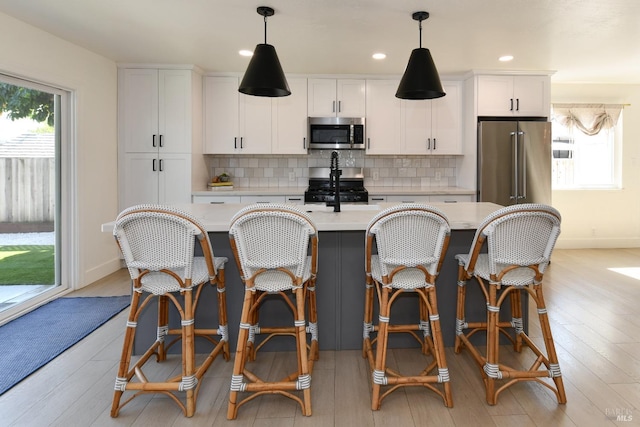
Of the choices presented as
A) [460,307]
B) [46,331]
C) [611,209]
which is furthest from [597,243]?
[46,331]

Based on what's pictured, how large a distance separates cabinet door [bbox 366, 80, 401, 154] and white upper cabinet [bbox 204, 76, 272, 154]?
1238 mm

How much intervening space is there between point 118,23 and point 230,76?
68.4 inches

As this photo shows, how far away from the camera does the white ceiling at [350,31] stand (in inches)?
122

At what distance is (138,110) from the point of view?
482 cm

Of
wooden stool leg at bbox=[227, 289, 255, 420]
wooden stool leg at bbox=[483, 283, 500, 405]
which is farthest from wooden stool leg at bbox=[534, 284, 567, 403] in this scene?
wooden stool leg at bbox=[227, 289, 255, 420]

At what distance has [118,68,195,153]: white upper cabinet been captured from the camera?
4.80 meters

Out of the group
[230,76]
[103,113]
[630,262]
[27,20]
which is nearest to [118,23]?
[27,20]

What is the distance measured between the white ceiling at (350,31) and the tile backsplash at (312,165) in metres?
1.16

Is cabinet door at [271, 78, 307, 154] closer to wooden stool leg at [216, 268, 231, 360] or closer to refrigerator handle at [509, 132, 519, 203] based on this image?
refrigerator handle at [509, 132, 519, 203]

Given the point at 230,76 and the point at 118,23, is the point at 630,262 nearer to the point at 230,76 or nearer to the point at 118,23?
the point at 230,76

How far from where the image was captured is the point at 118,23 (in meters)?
3.48

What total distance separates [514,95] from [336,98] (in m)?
2.13

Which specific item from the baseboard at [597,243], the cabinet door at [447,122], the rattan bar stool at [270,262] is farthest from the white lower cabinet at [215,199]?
the baseboard at [597,243]

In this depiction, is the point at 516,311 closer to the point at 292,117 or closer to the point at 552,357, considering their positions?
the point at 552,357
